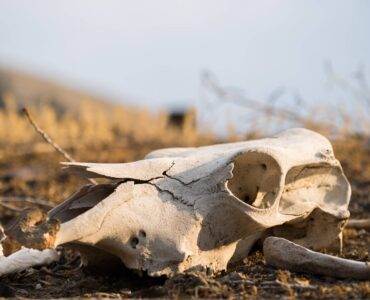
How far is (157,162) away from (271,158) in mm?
646

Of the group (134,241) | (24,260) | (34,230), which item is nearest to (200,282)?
(134,241)

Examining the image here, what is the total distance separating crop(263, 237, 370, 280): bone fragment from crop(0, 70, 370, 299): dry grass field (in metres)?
0.05

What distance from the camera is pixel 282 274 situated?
3506 millimetres

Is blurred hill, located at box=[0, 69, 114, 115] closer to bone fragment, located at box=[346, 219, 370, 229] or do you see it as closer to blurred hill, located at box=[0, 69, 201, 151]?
blurred hill, located at box=[0, 69, 201, 151]

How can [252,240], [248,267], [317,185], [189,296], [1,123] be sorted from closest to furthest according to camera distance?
[189,296] → [248,267] → [252,240] → [317,185] → [1,123]

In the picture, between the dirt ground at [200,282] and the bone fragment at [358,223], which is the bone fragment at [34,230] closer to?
the dirt ground at [200,282]

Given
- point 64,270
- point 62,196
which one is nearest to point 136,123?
point 62,196

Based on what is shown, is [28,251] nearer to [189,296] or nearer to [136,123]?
[189,296]

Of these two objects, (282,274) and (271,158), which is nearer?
(282,274)

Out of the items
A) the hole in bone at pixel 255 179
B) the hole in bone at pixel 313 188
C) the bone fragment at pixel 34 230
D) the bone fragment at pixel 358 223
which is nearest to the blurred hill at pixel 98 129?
the bone fragment at pixel 358 223

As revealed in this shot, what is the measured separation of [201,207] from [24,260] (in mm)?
1234

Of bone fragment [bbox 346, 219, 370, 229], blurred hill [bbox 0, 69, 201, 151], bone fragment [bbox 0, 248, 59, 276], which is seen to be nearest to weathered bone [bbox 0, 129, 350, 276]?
bone fragment [bbox 0, 248, 59, 276]

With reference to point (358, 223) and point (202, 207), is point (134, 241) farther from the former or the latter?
point (358, 223)

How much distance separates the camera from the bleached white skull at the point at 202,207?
3.67 metres
